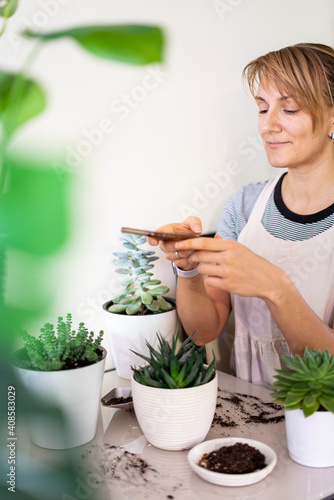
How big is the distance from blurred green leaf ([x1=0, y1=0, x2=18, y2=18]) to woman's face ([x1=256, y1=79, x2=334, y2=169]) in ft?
3.73

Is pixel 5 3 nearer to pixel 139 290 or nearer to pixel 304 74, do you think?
pixel 139 290

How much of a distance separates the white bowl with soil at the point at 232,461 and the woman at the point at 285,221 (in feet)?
1.31

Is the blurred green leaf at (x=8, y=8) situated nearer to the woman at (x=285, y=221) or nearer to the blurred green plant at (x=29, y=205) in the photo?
the blurred green plant at (x=29, y=205)

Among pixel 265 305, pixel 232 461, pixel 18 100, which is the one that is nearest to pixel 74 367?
pixel 232 461

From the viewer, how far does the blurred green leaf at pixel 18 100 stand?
148mm

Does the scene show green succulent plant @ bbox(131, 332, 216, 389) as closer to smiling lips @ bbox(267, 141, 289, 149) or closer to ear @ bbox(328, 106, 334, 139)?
smiling lips @ bbox(267, 141, 289, 149)

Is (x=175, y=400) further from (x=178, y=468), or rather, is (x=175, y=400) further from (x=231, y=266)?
(x=231, y=266)

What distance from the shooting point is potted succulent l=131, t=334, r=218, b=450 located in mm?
831

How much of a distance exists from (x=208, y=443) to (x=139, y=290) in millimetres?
463

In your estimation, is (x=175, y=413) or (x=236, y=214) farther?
(x=236, y=214)

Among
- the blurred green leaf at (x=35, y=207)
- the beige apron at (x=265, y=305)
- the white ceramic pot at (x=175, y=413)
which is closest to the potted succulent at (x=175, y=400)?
the white ceramic pot at (x=175, y=413)

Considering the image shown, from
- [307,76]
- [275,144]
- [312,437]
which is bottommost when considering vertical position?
[312,437]

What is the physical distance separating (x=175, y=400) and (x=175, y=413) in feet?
0.08

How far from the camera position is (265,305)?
4.37ft
